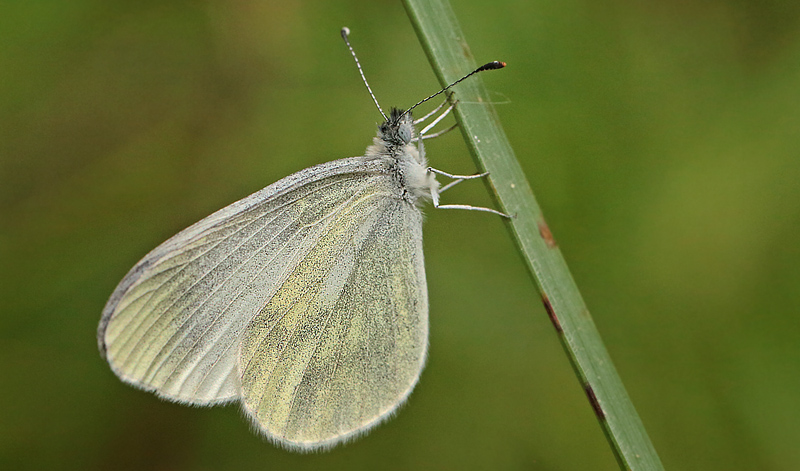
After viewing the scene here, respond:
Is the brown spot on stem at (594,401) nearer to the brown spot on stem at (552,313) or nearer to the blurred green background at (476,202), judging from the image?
the brown spot on stem at (552,313)

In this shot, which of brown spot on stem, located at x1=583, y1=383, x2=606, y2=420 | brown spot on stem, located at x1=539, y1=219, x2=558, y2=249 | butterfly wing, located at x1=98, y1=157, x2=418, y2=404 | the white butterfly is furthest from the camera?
the white butterfly

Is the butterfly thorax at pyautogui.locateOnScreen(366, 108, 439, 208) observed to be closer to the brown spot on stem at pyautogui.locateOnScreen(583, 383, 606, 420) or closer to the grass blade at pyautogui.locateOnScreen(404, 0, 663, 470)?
the grass blade at pyautogui.locateOnScreen(404, 0, 663, 470)

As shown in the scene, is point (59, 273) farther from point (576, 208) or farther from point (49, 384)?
point (576, 208)

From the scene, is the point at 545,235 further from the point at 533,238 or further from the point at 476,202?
the point at 476,202

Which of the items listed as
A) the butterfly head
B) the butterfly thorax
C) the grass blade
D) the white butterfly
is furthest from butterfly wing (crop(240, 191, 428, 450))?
the grass blade

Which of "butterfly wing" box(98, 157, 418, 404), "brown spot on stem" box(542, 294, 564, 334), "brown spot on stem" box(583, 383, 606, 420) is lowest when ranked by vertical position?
"brown spot on stem" box(583, 383, 606, 420)

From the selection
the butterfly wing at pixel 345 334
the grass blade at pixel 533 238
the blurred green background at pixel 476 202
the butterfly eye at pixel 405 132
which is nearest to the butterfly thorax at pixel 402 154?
the butterfly eye at pixel 405 132

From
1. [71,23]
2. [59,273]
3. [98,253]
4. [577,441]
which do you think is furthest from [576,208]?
[71,23]
